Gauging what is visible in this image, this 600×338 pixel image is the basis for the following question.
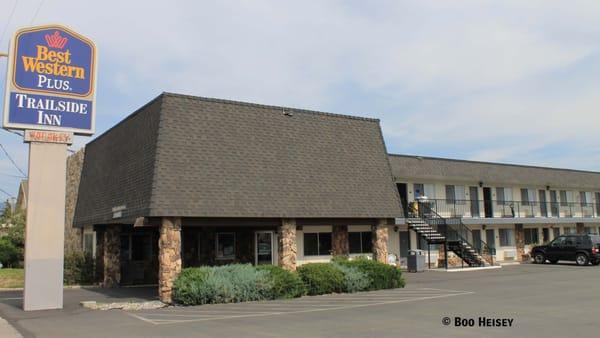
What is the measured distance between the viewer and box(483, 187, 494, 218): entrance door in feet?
122

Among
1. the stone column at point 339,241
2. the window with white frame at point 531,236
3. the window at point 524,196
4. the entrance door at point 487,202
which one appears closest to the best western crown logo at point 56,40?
the stone column at point 339,241

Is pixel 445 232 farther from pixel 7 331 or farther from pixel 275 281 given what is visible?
pixel 7 331

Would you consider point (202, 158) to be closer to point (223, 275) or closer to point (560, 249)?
point (223, 275)

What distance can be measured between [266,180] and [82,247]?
1394cm

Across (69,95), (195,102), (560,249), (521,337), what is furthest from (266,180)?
(560,249)

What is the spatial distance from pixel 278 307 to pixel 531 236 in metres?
29.7

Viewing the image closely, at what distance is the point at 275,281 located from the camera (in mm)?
17891

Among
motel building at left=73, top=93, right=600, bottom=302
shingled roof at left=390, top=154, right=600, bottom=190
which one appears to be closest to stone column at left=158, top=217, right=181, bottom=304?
motel building at left=73, top=93, right=600, bottom=302

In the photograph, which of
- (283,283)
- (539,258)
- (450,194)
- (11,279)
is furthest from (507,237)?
(11,279)

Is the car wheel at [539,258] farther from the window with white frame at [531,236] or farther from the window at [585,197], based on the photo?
the window at [585,197]

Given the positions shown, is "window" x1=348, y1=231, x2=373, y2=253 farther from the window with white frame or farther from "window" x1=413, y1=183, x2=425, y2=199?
the window with white frame

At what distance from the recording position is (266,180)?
19953 millimetres

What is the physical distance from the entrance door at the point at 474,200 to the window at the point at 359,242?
1176cm

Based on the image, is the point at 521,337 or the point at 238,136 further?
the point at 238,136
